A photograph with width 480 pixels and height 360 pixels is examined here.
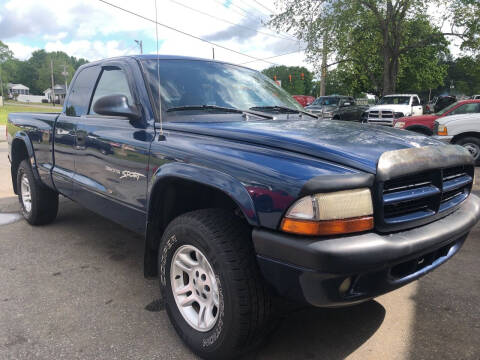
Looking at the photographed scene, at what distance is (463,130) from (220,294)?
8.44m

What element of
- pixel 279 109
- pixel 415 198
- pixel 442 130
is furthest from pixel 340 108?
pixel 415 198

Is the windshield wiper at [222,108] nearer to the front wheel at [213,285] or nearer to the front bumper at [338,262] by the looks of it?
the front wheel at [213,285]

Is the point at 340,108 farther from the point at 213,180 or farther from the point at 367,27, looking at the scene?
the point at 213,180

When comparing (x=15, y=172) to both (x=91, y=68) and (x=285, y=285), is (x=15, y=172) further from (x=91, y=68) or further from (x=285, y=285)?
(x=285, y=285)

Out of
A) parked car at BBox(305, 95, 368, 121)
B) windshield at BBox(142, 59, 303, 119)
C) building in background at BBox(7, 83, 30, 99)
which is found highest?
building in background at BBox(7, 83, 30, 99)

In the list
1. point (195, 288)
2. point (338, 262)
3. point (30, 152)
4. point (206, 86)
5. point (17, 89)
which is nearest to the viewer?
point (338, 262)

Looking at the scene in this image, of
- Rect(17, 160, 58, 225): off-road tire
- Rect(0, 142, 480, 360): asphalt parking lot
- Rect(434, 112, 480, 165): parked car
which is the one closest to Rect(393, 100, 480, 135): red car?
Rect(434, 112, 480, 165): parked car

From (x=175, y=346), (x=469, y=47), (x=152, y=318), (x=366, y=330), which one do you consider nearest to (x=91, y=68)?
(x=152, y=318)

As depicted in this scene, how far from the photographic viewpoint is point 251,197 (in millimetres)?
1857

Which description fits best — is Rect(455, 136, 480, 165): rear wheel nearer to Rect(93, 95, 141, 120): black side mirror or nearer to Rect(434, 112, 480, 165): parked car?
Rect(434, 112, 480, 165): parked car

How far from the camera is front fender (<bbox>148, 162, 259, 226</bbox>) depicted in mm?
1868

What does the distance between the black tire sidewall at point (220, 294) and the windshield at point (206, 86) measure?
966 millimetres

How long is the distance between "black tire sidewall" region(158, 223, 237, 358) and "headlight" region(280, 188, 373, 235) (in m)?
0.45

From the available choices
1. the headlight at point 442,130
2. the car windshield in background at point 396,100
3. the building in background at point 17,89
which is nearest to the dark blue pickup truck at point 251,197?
the headlight at point 442,130
